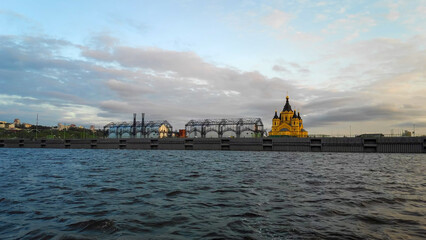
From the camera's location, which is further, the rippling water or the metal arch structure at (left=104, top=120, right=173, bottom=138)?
the metal arch structure at (left=104, top=120, right=173, bottom=138)

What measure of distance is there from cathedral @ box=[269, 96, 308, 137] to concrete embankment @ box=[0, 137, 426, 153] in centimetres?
6960

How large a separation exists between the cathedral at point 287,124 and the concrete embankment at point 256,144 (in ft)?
228

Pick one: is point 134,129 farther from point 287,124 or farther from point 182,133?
point 287,124

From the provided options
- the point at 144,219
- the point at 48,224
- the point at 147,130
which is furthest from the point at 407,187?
the point at 147,130

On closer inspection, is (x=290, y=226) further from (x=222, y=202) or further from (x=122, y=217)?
(x=122, y=217)

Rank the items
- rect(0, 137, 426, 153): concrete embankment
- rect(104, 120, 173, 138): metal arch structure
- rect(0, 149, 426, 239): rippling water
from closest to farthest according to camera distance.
Answer: rect(0, 149, 426, 239): rippling water → rect(0, 137, 426, 153): concrete embankment → rect(104, 120, 173, 138): metal arch structure

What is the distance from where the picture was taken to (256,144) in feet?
371

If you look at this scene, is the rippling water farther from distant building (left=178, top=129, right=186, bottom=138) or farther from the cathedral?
distant building (left=178, top=129, right=186, bottom=138)

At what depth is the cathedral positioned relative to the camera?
180 m

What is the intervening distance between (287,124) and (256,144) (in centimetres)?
7651

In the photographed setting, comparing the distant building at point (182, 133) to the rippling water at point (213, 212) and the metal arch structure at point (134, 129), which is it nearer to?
the metal arch structure at point (134, 129)

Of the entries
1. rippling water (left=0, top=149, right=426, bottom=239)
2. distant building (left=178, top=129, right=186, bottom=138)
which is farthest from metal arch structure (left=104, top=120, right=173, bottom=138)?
rippling water (left=0, top=149, right=426, bottom=239)

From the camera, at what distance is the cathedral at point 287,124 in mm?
179500

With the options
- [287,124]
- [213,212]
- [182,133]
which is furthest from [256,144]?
[213,212]
